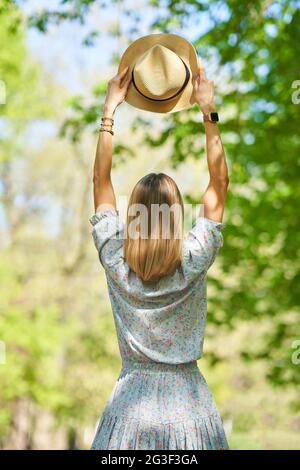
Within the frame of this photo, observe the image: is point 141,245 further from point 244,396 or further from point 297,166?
point 244,396

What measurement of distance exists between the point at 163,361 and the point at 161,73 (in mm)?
1064

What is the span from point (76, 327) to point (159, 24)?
12.6 m

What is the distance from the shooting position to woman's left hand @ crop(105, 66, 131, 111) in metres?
2.54

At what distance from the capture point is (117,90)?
2586mm

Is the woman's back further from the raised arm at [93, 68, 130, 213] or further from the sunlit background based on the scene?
the sunlit background

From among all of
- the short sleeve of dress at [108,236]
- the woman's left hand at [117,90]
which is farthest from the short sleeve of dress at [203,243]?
the woman's left hand at [117,90]

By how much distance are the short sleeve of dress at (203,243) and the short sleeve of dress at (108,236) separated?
23 centimetres

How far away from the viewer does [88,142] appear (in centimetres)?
1919

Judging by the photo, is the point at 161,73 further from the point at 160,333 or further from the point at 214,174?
the point at 160,333

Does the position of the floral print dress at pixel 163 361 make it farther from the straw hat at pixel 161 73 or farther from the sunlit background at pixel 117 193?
the sunlit background at pixel 117 193

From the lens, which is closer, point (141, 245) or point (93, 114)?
point (141, 245)

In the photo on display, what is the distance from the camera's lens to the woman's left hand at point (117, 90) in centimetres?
254
